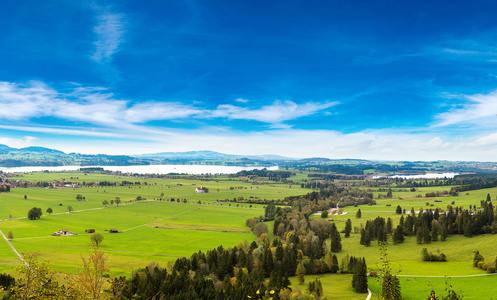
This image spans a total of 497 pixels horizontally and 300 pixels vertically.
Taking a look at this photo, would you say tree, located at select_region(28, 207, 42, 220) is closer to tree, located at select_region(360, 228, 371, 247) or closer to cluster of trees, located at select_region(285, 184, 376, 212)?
cluster of trees, located at select_region(285, 184, 376, 212)

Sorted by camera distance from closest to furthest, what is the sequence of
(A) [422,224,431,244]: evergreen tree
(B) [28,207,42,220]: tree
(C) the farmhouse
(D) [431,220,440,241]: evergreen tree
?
(A) [422,224,431,244]: evergreen tree, (D) [431,220,440,241]: evergreen tree, (C) the farmhouse, (B) [28,207,42,220]: tree

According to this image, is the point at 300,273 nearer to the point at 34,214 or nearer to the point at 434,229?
the point at 434,229

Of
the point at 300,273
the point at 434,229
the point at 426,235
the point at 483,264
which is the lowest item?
the point at 300,273

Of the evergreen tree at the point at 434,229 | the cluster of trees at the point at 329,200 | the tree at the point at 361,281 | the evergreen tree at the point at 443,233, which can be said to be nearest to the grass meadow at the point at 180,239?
the evergreen tree at the point at 443,233

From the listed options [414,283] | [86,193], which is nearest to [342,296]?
[414,283]

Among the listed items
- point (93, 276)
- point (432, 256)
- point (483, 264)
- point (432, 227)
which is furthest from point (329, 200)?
point (93, 276)

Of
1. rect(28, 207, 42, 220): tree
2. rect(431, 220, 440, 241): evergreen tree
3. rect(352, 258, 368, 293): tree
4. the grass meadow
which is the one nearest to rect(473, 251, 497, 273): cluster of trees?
the grass meadow

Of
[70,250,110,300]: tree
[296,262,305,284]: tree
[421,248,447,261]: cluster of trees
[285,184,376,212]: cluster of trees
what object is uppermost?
[70,250,110,300]: tree

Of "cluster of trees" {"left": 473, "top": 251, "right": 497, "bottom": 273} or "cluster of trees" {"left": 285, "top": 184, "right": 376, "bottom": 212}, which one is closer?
"cluster of trees" {"left": 473, "top": 251, "right": 497, "bottom": 273}

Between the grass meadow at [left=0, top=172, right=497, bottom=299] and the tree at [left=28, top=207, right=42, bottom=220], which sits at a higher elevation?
the tree at [left=28, top=207, right=42, bottom=220]
